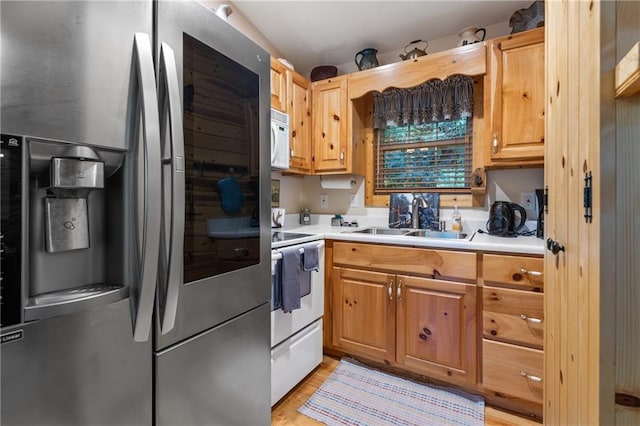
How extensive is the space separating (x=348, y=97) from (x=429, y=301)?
1658 mm

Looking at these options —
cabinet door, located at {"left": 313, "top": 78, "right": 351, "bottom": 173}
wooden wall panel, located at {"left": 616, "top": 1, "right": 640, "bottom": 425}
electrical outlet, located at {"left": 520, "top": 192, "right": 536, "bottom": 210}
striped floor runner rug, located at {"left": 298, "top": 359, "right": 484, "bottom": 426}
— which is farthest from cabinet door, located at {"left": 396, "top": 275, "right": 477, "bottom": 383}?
wooden wall panel, located at {"left": 616, "top": 1, "right": 640, "bottom": 425}

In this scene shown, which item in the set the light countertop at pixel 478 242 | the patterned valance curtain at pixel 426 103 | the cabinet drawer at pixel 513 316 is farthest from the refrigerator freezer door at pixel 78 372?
the patterned valance curtain at pixel 426 103

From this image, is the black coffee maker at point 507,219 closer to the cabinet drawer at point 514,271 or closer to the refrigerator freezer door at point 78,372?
the cabinet drawer at point 514,271

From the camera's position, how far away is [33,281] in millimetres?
604

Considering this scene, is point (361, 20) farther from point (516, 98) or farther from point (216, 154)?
point (216, 154)

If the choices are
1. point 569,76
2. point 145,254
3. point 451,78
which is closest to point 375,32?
point 451,78

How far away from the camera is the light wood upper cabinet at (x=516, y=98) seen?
1823 millimetres

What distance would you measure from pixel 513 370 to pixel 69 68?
2.16 metres

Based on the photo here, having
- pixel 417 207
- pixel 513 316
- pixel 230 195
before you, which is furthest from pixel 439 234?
pixel 230 195

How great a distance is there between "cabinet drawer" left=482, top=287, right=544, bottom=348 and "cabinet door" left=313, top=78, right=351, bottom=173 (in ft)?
4.55

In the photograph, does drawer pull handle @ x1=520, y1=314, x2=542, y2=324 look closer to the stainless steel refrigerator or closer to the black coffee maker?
the black coffee maker

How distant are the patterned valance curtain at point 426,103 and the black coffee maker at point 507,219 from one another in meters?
0.74

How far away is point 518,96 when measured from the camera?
1877 mm

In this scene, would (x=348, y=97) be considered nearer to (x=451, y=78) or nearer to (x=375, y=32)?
(x=375, y=32)
